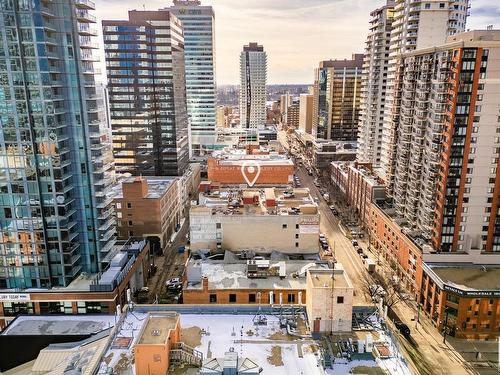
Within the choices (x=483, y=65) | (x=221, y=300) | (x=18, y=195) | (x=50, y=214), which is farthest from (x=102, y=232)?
(x=483, y=65)

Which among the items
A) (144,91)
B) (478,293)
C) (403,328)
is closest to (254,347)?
(403,328)

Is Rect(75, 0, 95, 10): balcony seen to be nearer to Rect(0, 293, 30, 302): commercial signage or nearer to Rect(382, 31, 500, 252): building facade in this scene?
Rect(0, 293, 30, 302): commercial signage

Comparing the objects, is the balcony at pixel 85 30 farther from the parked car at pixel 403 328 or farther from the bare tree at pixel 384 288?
the parked car at pixel 403 328

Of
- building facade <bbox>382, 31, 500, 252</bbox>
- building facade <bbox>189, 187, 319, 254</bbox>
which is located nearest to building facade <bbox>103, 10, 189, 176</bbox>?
building facade <bbox>189, 187, 319, 254</bbox>

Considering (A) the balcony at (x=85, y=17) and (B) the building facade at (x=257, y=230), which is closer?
(A) the balcony at (x=85, y=17)

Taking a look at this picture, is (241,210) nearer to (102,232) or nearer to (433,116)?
(102,232)

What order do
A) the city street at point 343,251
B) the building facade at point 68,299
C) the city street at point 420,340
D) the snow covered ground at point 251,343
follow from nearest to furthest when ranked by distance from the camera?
1. the snow covered ground at point 251,343
2. the city street at point 420,340
3. the building facade at point 68,299
4. the city street at point 343,251

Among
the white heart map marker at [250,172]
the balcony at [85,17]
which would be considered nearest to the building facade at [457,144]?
the white heart map marker at [250,172]
